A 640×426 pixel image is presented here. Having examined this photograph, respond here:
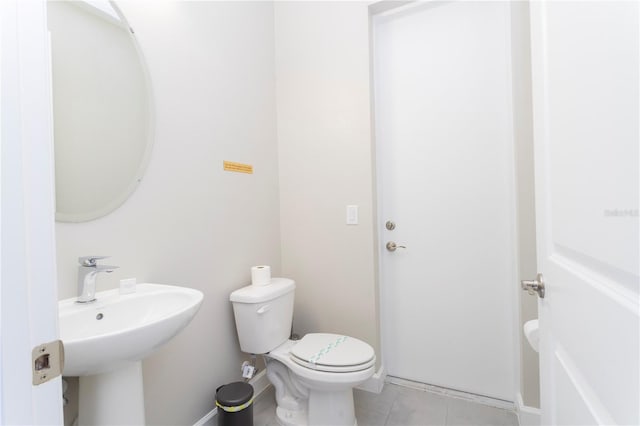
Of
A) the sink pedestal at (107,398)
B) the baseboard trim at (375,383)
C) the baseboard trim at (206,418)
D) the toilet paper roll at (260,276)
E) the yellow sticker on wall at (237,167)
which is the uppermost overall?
the yellow sticker on wall at (237,167)

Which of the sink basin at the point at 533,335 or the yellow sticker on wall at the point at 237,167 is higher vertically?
the yellow sticker on wall at the point at 237,167

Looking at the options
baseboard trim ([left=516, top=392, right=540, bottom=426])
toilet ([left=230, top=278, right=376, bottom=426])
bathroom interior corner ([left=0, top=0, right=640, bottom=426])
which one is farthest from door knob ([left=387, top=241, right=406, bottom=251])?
baseboard trim ([left=516, top=392, right=540, bottom=426])

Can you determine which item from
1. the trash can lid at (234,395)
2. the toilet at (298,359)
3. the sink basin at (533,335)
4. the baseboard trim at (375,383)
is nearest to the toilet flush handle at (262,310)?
the toilet at (298,359)

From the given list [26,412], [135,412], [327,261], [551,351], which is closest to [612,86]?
[551,351]

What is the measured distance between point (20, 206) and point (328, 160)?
66.0 inches

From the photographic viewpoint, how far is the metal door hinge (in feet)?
1.36

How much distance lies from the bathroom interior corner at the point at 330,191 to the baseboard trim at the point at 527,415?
1cm

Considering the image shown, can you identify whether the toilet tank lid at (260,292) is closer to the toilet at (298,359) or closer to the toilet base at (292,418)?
the toilet at (298,359)

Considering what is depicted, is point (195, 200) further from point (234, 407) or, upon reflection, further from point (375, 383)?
point (375, 383)

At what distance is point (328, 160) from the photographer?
198cm

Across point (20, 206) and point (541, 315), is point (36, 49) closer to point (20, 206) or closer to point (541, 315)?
point (20, 206)

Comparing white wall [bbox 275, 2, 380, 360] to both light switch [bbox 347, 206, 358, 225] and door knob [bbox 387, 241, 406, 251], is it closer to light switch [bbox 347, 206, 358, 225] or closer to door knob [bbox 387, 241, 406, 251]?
light switch [bbox 347, 206, 358, 225]

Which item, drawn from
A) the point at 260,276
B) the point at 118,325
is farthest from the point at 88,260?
the point at 260,276

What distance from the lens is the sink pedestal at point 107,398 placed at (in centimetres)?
94
